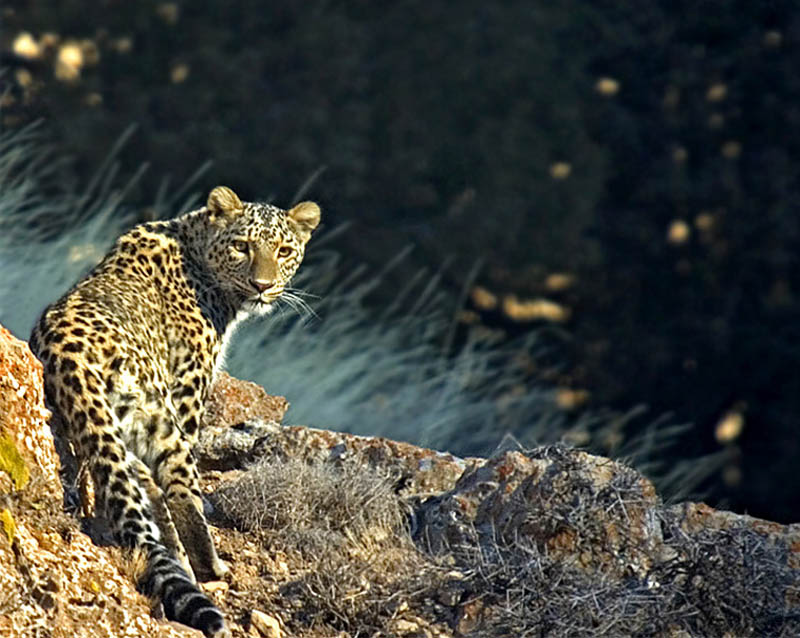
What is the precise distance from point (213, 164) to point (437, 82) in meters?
1.26

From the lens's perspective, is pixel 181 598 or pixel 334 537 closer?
pixel 181 598

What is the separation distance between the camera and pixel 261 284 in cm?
680

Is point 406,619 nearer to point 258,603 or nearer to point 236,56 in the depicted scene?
point 258,603

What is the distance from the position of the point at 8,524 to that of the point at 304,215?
2399 mm

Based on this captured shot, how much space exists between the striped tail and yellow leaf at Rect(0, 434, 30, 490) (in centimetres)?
42

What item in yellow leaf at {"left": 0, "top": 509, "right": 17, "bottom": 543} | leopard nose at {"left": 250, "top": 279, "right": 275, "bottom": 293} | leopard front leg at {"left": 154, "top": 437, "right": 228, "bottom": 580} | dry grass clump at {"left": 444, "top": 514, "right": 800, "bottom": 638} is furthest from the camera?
leopard nose at {"left": 250, "top": 279, "right": 275, "bottom": 293}

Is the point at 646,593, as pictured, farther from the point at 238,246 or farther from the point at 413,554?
the point at 238,246

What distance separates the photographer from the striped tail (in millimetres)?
5180

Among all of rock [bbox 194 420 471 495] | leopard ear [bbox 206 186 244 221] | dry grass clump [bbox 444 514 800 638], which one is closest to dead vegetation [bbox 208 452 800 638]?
dry grass clump [bbox 444 514 800 638]

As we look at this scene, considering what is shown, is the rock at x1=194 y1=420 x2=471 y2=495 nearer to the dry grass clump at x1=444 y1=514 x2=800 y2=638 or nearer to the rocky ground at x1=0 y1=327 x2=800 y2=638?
the rocky ground at x1=0 y1=327 x2=800 y2=638

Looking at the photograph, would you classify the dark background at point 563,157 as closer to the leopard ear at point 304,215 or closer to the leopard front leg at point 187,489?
the leopard ear at point 304,215

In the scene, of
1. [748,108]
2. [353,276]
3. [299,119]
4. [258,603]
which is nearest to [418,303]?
[353,276]

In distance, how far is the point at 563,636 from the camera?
539cm

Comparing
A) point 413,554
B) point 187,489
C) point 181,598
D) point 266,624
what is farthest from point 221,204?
point 181,598
